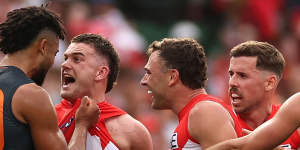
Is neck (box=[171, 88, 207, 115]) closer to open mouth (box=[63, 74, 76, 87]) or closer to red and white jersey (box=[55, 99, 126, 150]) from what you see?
red and white jersey (box=[55, 99, 126, 150])

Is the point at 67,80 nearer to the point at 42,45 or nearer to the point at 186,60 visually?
the point at 42,45

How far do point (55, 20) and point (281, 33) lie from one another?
7.40m

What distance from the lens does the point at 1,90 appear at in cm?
509

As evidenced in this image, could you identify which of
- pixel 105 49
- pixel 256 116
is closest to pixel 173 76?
pixel 105 49

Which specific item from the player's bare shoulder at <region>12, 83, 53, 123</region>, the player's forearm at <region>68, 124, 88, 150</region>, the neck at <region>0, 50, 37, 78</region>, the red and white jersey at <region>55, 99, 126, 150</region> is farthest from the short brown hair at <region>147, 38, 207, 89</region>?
the player's bare shoulder at <region>12, 83, 53, 123</region>

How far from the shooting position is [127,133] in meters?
6.13

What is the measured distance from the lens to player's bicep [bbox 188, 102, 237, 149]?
5406 millimetres

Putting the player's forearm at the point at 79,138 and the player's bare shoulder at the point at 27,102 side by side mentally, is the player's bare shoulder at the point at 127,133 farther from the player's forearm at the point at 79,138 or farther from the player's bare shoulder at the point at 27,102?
the player's bare shoulder at the point at 27,102

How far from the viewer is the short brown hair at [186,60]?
604 cm

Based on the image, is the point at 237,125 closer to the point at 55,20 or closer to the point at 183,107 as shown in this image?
the point at 183,107

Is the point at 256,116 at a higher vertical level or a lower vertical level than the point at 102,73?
lower

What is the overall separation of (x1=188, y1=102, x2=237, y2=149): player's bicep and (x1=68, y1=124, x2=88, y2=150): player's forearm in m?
0.96

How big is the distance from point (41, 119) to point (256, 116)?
2203 mm

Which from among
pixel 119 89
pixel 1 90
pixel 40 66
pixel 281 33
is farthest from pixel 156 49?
pixel 281 33
